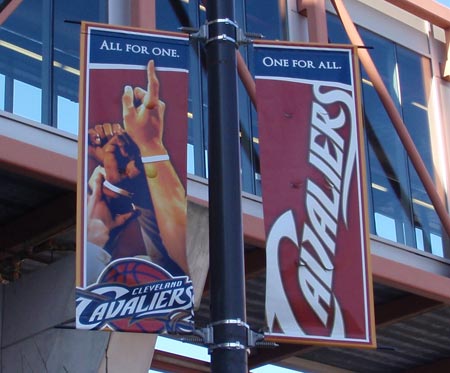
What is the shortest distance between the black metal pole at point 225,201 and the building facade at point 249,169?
2.54 m

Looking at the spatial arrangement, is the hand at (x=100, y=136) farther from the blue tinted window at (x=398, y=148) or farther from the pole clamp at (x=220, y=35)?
the blue tinted window at (x=398, y=148)

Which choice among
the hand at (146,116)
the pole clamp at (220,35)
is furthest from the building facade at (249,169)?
the pole clamp at (220,35)

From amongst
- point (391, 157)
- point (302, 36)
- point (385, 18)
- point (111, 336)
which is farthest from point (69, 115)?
point (385, 18)

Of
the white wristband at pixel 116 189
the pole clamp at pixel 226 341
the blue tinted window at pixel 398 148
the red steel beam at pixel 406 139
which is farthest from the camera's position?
the blue tinted window at pixel 398 148

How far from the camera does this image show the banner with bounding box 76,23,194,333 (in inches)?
299

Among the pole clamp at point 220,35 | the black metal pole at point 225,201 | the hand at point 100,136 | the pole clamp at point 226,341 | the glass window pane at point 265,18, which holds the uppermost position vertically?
the glass window pane at point 265,18

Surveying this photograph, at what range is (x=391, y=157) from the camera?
61.6 feet

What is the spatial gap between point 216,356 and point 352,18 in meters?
13.5

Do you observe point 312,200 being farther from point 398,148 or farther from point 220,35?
point 398,148

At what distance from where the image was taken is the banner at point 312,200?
8177 millimetres

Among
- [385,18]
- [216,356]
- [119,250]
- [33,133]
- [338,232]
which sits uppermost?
[385,18]

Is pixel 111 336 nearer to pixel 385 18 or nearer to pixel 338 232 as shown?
pixel 338 232

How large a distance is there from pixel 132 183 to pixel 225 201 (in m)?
1.17

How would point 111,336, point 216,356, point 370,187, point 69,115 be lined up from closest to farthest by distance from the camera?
point 216,356 → point 111,336 → point 69,115 → point 370,187
